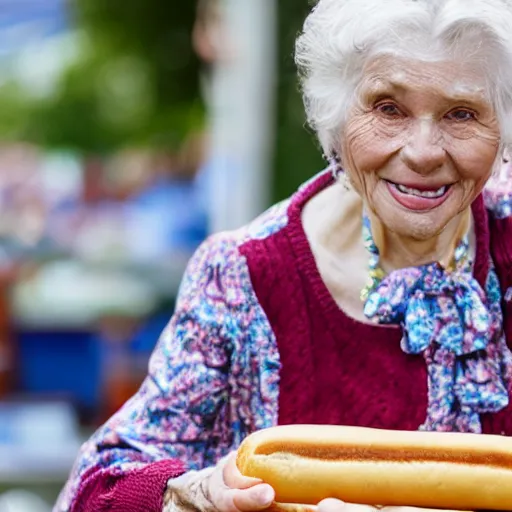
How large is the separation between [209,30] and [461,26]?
7130 millimetres

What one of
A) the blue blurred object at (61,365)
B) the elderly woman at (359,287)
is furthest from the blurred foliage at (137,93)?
the blue blurred object at (61,365)

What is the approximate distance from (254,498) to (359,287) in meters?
0.52

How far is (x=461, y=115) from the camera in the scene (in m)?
2.12

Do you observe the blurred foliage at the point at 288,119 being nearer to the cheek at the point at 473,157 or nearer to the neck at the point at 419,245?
the neck at the point at 419,245

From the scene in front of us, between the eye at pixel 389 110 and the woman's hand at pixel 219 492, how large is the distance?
603 mm

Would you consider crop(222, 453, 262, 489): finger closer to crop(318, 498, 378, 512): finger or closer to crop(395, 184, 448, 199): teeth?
crop(318, 498, 378, 512): finger

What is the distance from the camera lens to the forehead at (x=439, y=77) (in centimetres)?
208

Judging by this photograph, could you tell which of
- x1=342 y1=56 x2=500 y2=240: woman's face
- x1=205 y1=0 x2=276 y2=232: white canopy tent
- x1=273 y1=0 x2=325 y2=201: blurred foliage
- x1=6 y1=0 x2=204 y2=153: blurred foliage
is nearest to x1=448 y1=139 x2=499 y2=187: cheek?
x1=342 y1=56 x2=500 y2=240: woman's face

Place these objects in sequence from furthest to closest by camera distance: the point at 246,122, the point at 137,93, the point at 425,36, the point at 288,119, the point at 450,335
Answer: the point at 137,93 < the point at 246,122 < the point at 288,119 < the point at 450,335 < the point at 425,36

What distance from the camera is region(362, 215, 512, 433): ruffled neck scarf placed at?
230cm

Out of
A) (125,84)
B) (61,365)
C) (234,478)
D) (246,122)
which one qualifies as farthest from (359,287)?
(125,84)

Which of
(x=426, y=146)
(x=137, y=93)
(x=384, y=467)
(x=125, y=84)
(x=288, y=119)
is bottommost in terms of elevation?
(x=384, y=467)

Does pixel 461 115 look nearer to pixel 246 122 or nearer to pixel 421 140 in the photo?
pixel 421 140

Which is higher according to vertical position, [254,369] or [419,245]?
[419,245]
